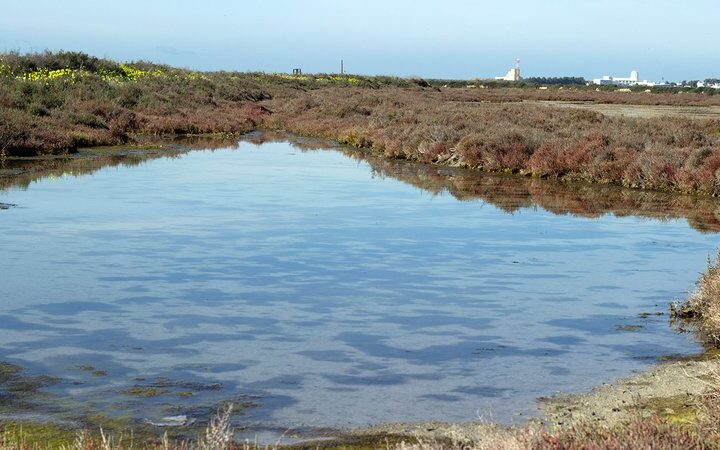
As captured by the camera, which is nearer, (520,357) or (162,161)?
(520,357)

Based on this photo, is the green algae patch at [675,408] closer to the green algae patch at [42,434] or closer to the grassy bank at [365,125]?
the green algae patch at [42,434]

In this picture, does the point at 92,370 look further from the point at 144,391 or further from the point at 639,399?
the point at 639,399

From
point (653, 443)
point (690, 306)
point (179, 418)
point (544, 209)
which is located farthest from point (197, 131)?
point (653, 443)

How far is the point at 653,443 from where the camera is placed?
596 cm

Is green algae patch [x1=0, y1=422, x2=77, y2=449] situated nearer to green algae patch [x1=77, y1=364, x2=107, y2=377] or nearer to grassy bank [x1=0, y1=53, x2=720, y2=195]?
green algae patch [x1=77, y1=364, x2=107, y2=377]

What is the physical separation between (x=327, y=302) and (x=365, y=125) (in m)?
32.1

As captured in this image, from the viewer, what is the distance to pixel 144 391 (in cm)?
930

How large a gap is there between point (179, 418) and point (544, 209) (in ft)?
54.9

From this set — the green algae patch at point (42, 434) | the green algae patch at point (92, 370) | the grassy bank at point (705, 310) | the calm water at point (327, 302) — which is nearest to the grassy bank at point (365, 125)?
the calm water at point (327, 302)

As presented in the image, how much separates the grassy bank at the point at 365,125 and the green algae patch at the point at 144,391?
20.8 m

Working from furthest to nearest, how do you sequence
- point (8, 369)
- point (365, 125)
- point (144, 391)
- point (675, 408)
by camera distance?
point (365, 125) → point (8, 369) → point (144, 391) → point (675, 408)

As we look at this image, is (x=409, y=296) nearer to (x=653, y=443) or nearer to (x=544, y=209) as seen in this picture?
(x=653, y=443)

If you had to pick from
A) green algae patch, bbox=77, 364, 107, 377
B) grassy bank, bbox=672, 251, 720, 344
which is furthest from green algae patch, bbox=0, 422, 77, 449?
grassy bank, bbox=672, 251, 720, 344

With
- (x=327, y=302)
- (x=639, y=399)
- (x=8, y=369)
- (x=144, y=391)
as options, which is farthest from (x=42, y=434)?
(x=327, y=302)
